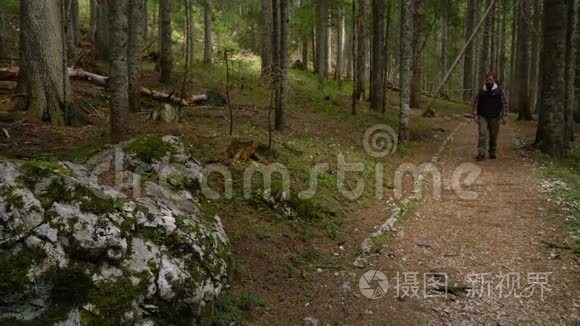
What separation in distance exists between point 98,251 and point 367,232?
4592mm

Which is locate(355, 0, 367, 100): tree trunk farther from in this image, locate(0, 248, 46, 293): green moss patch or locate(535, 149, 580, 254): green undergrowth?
locate(0, 248, 46, 293): green moss patch

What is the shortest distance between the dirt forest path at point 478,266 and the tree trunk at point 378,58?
846 centimetres

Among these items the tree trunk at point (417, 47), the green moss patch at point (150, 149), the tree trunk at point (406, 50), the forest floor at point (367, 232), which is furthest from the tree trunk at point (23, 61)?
the tree trunk at point (417, 47)

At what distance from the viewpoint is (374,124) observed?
15.0m

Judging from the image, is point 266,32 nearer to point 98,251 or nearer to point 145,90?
point 145,90

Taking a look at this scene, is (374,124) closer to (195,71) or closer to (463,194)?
(463,194)

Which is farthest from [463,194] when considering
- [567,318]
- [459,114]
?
[459,114]

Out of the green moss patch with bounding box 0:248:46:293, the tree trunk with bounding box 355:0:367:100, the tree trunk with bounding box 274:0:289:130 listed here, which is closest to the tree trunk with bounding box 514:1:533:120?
the tree trunk with bounding box 355:0:367:100

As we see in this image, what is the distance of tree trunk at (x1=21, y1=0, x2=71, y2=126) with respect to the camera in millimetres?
8672

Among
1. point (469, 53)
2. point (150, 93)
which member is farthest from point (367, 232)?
point (469, 53)

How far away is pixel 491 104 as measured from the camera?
11.7 metres

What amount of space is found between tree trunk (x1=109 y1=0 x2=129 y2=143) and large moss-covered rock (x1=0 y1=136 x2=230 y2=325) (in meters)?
2.28

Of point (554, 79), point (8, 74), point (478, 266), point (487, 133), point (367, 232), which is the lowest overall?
point (478, 266)

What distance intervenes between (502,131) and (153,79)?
510 inches
